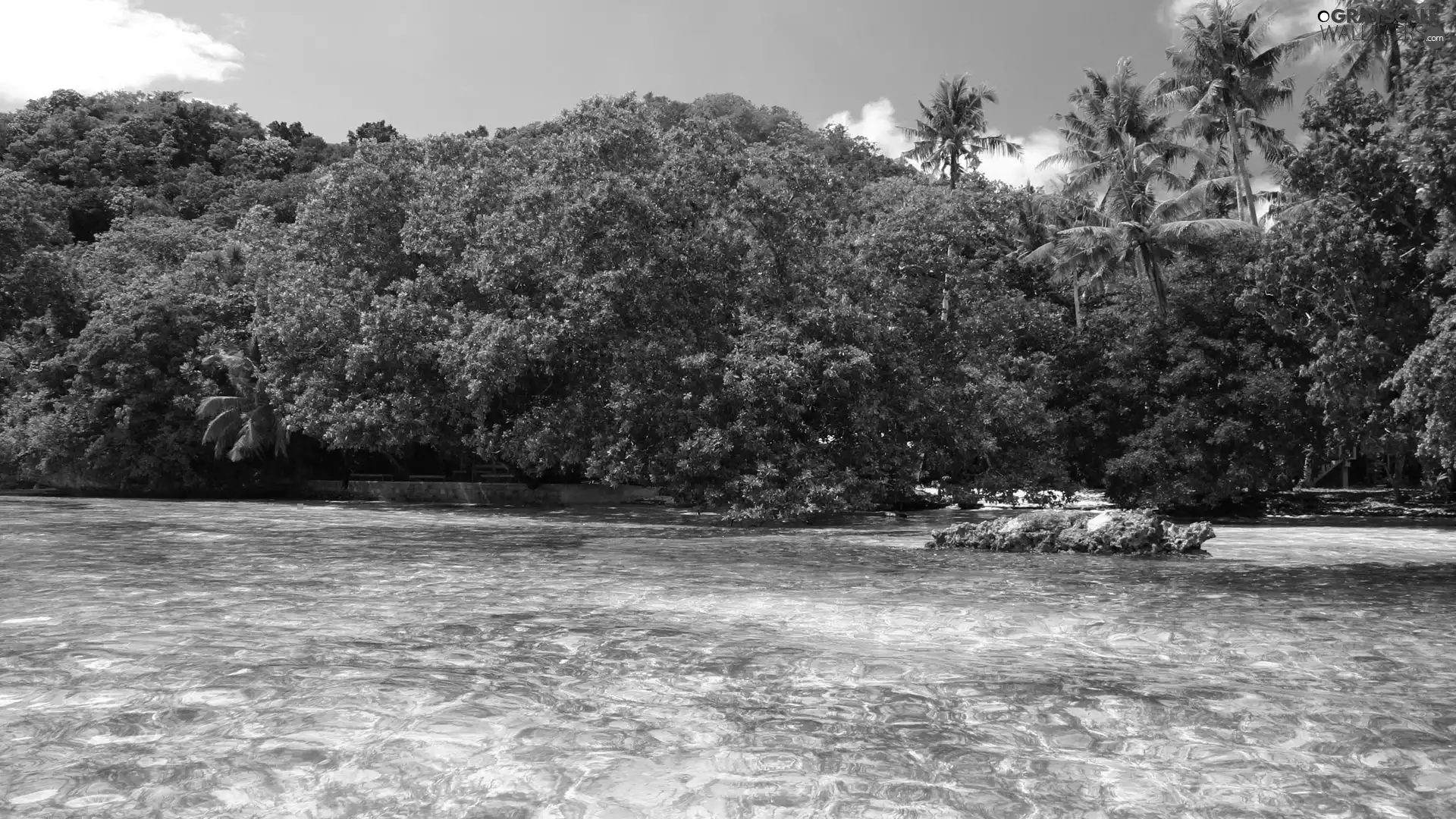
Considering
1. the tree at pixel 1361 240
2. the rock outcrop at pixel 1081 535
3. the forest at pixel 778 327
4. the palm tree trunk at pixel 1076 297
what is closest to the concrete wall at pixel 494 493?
the forest at pixel 778 327

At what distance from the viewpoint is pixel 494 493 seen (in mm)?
34438

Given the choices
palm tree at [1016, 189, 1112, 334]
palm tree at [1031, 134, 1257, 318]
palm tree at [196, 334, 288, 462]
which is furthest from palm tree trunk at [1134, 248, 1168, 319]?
palm tree at [196, 334, 288, 462]

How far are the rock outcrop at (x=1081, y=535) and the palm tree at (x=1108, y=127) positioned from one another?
87.1ft

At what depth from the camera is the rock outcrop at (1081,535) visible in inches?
672

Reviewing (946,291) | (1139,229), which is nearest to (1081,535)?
(946,291)

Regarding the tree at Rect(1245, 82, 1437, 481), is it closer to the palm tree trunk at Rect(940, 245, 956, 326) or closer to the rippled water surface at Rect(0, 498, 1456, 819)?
the rippled water surface at Rect(0, 498, 1456, 819)

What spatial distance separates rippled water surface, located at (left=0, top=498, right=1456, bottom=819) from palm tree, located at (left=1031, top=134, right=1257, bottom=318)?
20.2 meters

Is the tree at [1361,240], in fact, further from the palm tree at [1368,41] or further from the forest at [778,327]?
the palm tree at [1368,41]

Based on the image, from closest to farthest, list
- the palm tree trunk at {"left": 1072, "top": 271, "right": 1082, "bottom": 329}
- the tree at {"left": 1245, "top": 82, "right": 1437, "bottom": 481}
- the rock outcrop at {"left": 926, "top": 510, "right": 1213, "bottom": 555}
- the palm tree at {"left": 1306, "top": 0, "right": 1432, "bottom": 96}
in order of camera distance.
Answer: the tree at {"left": 1245, "top": 82, "right": 1437, "bottom": 481} → the rock outcrop at {"left": 926, "top": 510, "right": 1213, "bottom": 555} → the palm tree at {"left": 1306, "top": 0, "right": 1432, "bottom": 96} → the palm tree trunk at {"left": 1072, "top": 271, "right": 1082, "bottom": 329}

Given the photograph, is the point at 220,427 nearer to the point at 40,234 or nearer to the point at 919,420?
the point at 40,234

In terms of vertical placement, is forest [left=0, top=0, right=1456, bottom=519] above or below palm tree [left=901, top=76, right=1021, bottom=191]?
below

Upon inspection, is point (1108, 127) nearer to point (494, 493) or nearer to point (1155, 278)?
point (1155, 278)

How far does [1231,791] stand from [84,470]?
138ft

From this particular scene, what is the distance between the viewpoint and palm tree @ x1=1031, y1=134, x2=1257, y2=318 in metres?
32.4
